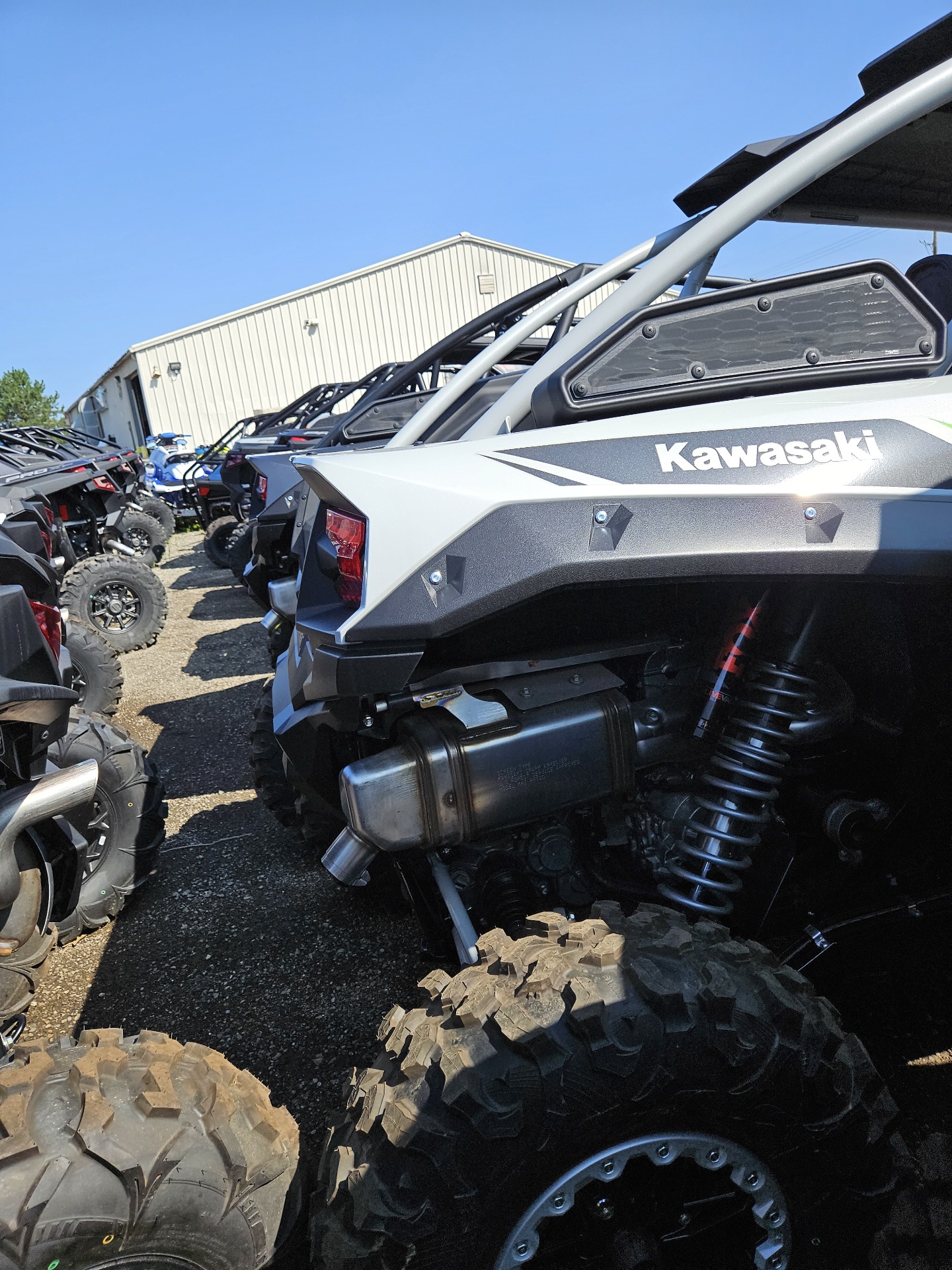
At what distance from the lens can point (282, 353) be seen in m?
26.1

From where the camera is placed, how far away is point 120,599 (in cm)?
755

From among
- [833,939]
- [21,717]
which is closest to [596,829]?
[833,939]

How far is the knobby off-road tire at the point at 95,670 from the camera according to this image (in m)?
5.07

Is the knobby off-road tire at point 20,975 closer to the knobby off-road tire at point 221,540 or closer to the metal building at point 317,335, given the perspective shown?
the knobby off-road tire at point 221,540

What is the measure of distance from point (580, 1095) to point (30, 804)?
4.08ft

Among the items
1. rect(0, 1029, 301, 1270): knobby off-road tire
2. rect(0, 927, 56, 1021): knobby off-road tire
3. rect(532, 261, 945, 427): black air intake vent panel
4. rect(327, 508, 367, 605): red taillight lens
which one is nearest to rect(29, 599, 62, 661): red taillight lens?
rect(0, 927, 56, 1021): knobby off-road tire

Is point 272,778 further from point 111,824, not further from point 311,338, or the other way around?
point 311,338

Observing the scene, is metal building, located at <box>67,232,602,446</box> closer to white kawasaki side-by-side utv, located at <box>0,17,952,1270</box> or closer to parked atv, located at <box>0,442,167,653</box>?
parked atv, located at <box>0,442,167,653</box>

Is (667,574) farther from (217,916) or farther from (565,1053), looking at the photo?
(217,916)

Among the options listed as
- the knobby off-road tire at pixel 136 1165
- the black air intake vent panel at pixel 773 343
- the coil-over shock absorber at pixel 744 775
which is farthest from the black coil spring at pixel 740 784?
the knobby off-road tire at pixel 136 1165

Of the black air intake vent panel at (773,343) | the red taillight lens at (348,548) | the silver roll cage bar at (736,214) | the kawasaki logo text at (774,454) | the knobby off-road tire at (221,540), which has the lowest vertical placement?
the knobby off-road tire at (221,540)

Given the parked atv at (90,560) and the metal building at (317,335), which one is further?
the metal building at (317,335)

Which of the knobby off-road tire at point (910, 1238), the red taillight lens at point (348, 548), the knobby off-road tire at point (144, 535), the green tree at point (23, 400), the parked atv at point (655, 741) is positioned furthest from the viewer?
the green tree at point (23, 400)

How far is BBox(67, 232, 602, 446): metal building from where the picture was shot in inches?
1016
